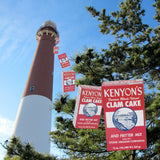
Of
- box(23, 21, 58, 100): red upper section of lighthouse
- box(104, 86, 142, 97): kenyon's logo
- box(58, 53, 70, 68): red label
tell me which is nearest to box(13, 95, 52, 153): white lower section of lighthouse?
box(23, 21, 58, 100): red upper section of lighthouse

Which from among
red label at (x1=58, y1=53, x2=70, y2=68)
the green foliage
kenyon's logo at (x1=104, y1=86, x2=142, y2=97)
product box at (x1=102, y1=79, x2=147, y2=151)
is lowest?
the green foliage

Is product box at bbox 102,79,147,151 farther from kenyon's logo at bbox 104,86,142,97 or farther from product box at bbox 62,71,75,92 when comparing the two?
product box at bbox 62,71,75,92

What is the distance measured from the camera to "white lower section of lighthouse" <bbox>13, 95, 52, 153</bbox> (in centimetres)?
1322

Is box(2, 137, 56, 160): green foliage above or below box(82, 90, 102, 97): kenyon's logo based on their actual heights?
below

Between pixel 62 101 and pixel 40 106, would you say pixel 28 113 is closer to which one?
pixel 40 106

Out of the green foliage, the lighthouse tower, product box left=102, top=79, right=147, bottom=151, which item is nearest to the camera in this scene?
product box left=102, top=79, right=147, bottom=151

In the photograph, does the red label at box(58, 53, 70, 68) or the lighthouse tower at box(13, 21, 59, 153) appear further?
the lighthouse tower at box(13, 21, 59, 153)

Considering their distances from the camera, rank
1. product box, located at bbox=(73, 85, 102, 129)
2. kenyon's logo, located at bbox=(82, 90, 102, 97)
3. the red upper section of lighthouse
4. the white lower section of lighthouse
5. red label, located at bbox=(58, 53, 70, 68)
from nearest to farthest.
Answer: product box, located at bbox=(73, 85, 102, 129) < kenyon's logo, located at bbox=(82, 90, 102, 97) < red label, located at bbox=(58, 53, 70, 68) < the white lower section of lighthouse < the red upper section of lighthouse

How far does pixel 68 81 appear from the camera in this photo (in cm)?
841

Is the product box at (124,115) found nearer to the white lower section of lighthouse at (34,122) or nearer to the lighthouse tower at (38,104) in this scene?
the lighthouse tower at (38,104)

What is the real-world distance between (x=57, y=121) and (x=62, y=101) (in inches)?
36.0

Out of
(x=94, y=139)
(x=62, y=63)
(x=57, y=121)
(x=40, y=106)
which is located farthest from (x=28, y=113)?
(x=94, y=139)

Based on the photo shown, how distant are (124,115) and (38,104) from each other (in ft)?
38.5

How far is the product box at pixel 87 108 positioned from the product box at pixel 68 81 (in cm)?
291
